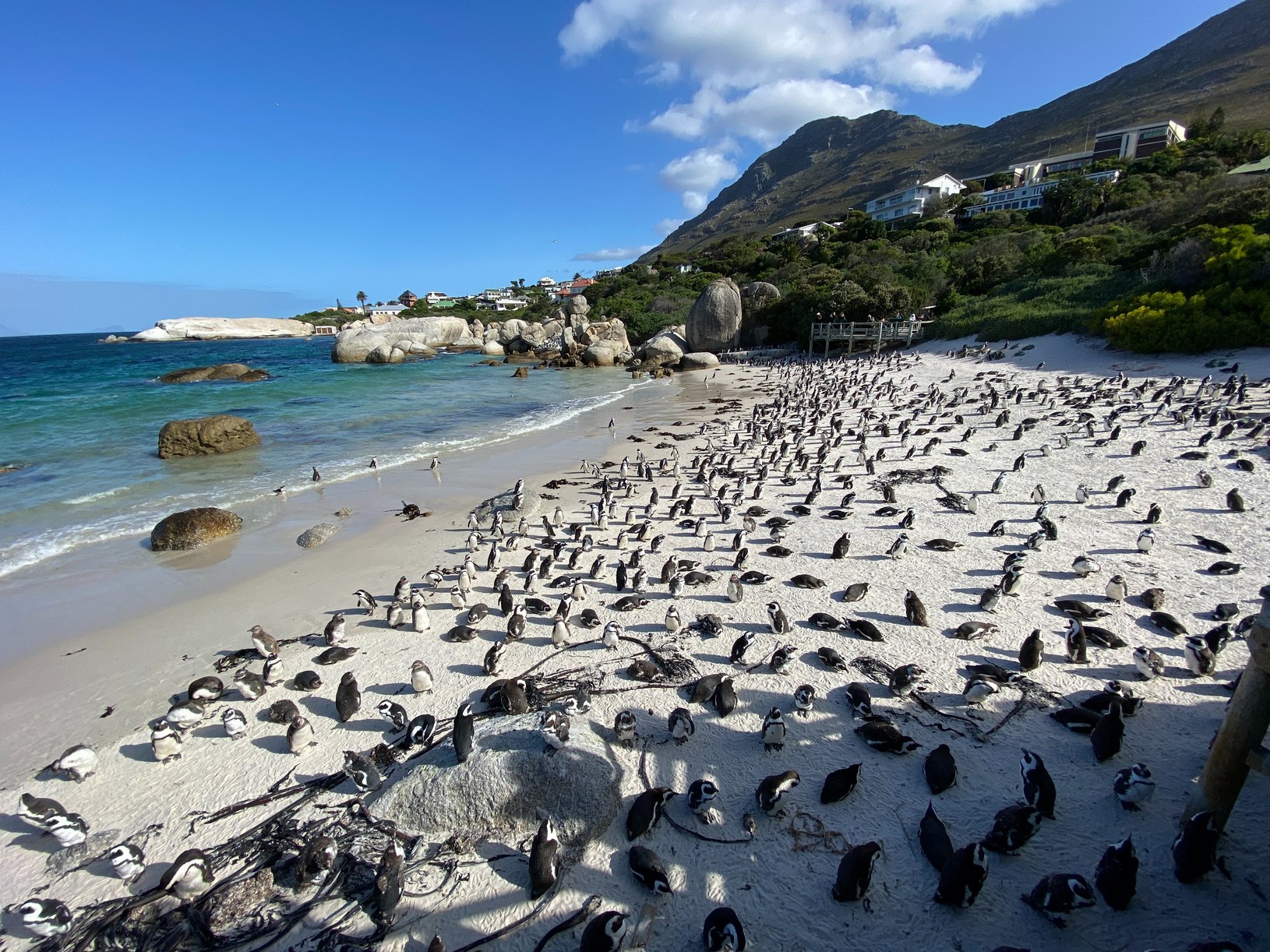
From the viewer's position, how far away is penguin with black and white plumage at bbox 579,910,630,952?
14.2 ft

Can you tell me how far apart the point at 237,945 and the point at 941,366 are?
128ft

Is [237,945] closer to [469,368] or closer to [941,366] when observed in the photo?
[941,366]

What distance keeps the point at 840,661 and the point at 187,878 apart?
7.05 metres

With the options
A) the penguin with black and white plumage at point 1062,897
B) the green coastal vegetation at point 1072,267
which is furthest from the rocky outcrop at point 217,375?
the penguin with black and white plumage at point 1062,897

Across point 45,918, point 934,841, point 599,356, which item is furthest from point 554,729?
point 599,356

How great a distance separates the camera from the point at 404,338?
78625 millimetres

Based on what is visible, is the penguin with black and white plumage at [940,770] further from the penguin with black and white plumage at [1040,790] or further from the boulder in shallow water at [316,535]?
the boulder in shallow water at [316,535]

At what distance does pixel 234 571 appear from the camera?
11883 mm

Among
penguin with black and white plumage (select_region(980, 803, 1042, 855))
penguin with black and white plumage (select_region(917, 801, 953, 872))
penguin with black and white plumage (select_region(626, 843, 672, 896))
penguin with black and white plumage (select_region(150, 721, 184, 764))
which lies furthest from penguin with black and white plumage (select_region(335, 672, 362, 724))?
penguin with black and white plumage (select_region(980, 803, 1042, 855))

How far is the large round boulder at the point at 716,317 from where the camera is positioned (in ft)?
168

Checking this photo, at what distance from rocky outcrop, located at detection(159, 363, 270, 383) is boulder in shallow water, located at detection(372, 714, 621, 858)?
5443cm

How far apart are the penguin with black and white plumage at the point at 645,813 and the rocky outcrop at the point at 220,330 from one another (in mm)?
155294

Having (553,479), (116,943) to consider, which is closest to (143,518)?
(553,479)

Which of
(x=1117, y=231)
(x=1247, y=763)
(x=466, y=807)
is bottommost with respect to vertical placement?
(x=466, y=807)
